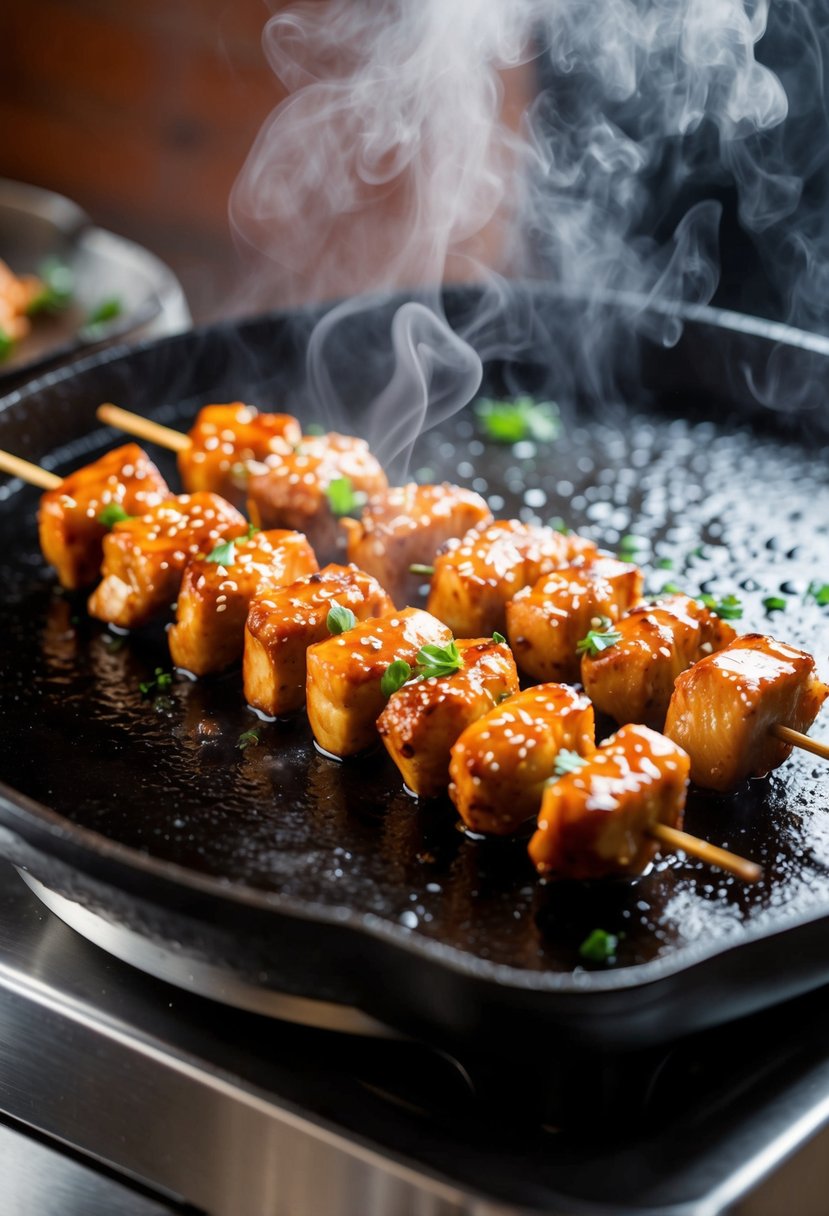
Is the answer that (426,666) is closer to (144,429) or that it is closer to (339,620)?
(339,620)

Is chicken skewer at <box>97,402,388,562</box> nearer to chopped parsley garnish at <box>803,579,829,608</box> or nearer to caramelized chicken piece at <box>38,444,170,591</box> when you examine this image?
caramelized chicken piece at <box>38,444,170,591</box>

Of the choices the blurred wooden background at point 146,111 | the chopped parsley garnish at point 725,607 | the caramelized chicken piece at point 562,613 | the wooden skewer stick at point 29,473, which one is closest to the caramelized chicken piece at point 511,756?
the caramelized chicken piece at point 562,613

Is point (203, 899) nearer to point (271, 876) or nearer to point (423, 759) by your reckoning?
point (271, 876)

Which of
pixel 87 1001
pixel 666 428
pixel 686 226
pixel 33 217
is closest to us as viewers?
pixel 87 1001

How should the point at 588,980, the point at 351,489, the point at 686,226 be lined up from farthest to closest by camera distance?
1. the point at 686,226
2. the point at 351,489
3. the point at 588,980

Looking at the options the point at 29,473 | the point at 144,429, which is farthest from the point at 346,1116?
the point at 144,429

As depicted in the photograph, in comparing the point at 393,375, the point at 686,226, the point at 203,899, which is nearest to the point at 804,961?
the point at 203,899

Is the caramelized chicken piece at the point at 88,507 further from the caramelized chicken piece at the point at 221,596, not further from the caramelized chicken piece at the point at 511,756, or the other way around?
the caramelized chicken piece at the point at 511,756
